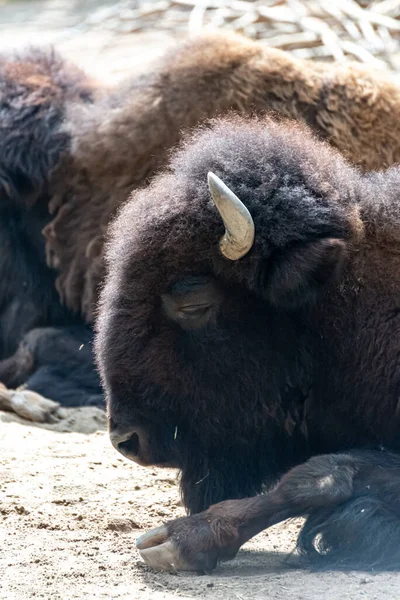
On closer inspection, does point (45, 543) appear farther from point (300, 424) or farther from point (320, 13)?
point (320, 13)

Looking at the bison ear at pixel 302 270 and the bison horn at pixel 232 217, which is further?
the bison ear at pixel 302 270

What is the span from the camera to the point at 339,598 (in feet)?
10.2

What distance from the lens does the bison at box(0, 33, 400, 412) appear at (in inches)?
241

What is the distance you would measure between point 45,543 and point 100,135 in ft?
10.8

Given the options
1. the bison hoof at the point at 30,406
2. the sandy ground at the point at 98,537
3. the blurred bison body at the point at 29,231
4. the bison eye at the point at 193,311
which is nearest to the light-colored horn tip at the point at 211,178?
the bison eye at the point at 193,311

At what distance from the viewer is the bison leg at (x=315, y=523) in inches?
138

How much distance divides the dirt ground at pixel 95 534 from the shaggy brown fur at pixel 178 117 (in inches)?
46.0

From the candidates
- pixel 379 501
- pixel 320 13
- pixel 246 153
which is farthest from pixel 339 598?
pixel 320 13

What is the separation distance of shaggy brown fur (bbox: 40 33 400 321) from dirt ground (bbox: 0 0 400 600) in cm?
117

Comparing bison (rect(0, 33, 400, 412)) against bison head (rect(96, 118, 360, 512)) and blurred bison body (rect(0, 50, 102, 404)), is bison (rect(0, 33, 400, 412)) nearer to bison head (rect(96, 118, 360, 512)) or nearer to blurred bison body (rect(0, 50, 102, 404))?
blurred bison body (rect(0, 50, 102, 404))

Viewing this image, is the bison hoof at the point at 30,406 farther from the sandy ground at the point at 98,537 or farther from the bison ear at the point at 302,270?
the bison ear at the point at 302,270

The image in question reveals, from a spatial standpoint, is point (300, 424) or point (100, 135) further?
point (100, 135)

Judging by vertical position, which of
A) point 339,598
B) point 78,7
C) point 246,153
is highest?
point 246,153

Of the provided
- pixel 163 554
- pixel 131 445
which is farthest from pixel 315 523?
pixel 131 445
